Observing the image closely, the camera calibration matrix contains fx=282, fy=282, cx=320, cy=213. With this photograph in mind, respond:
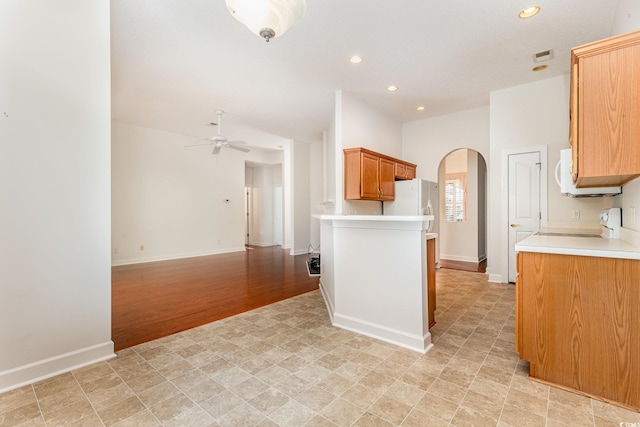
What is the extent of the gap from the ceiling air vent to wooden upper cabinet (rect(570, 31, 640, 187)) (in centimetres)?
239

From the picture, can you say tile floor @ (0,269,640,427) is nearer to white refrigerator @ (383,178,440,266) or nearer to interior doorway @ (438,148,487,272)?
white refrigerator @ (383,178,440,266)

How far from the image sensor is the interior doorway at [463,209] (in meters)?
6.69

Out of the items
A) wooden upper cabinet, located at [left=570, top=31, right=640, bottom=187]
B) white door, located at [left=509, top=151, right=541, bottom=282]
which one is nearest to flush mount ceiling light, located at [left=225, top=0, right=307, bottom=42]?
wooden upper cabinet, located at [left=570, top=31, right=640, bottom=187]

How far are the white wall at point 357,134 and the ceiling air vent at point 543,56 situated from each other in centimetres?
243

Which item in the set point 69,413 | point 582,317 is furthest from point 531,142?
point 69,413

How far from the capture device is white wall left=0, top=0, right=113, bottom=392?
1875mm

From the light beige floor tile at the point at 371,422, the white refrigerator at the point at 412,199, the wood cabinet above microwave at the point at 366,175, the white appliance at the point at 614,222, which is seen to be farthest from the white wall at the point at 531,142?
the light beige floor tile at the point at 371,422

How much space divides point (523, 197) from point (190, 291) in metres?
5.29

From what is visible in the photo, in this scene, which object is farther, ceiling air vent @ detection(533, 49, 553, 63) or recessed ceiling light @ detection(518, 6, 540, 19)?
ceiling air vent @ detection(533, 49, 553, 63)

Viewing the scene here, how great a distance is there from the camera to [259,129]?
673 centimetres

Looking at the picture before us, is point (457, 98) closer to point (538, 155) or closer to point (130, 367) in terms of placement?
point (538, 155)

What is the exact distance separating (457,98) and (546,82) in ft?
3.94

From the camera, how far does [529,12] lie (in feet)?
8.93

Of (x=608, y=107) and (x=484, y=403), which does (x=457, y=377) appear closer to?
(x=484, y=403)
